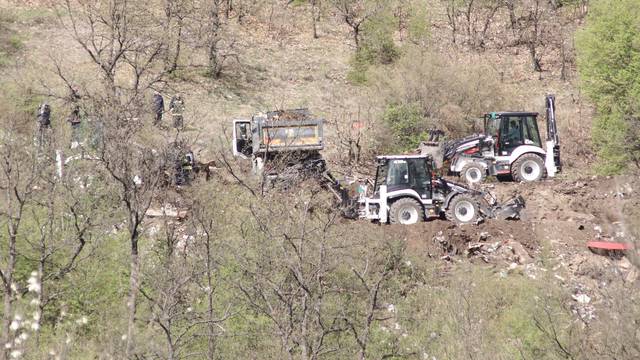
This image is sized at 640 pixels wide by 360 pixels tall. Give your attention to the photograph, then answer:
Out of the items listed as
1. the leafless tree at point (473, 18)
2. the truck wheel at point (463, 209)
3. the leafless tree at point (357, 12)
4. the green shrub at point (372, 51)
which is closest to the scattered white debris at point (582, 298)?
the truck wheel at point (463, 209)

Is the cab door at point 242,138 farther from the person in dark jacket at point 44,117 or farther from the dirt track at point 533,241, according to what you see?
the dirt track at point 533,241

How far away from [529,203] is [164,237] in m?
8.89

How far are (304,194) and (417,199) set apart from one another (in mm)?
2525

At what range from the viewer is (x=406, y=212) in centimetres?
1706

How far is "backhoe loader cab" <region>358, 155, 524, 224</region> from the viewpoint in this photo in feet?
56.0

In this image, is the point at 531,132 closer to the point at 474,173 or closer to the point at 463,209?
the point at 474,173

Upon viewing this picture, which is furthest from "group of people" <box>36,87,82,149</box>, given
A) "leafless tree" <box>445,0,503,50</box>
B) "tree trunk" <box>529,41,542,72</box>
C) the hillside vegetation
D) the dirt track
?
"tree trunk" <box>529,41,542,72</box>

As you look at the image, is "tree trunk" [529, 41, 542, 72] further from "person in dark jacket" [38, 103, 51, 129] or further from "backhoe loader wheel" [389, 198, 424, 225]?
"person in dark jacket" [38, 103, 51, 129]

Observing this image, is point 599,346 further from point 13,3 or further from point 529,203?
point 13,3

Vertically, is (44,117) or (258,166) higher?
(44,117)

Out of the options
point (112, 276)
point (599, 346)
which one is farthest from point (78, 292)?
point (599, 346)

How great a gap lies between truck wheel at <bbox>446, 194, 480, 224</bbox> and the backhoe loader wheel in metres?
0.66

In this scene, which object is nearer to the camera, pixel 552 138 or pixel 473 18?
pixel 552 138

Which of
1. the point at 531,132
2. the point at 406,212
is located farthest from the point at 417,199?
the point at 531,132
